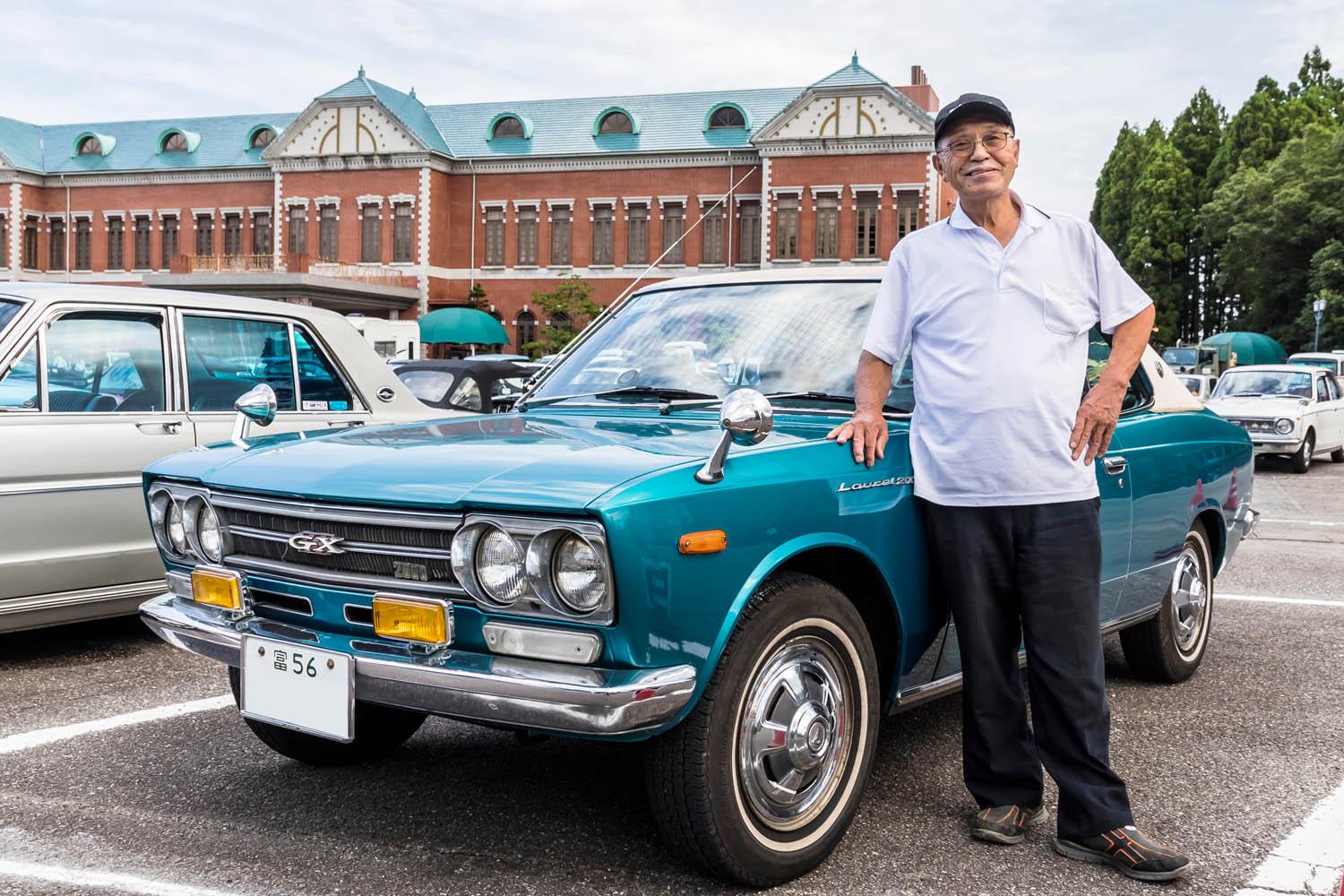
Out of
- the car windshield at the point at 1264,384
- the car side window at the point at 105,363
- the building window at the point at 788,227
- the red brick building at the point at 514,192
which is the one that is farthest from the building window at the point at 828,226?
the car side window at the point at 105,363

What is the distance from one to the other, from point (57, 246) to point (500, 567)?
193 feet

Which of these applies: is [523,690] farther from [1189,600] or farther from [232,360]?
[232,360]

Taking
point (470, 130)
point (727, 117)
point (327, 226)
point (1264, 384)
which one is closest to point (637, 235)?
point (727, 117)

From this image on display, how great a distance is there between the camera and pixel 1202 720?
4.67 meters

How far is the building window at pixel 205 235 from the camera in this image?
51.3 m

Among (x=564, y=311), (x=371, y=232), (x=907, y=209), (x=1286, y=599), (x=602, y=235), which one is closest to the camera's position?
(x=1286, y=599)

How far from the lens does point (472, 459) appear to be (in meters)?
3.01

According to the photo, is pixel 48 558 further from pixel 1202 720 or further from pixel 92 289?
pixel 1202 720

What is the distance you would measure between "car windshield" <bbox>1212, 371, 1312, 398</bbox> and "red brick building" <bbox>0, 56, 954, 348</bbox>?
24.3m

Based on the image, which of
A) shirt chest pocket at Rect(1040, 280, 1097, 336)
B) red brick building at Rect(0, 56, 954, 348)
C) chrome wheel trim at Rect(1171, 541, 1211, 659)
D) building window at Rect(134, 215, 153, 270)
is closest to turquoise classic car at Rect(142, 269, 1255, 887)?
shirt chest pocket at Rect(1040, 280, 1097, 336)

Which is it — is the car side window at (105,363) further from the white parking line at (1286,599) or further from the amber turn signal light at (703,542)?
the white parking line at (1286,599)

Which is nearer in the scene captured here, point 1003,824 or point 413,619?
point 413,619

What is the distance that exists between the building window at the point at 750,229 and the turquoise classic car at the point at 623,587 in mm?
43432

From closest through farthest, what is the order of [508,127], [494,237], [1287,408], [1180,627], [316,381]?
[1180,627] < [316,381] < [1287,408] < [494,237] < [508,127]
